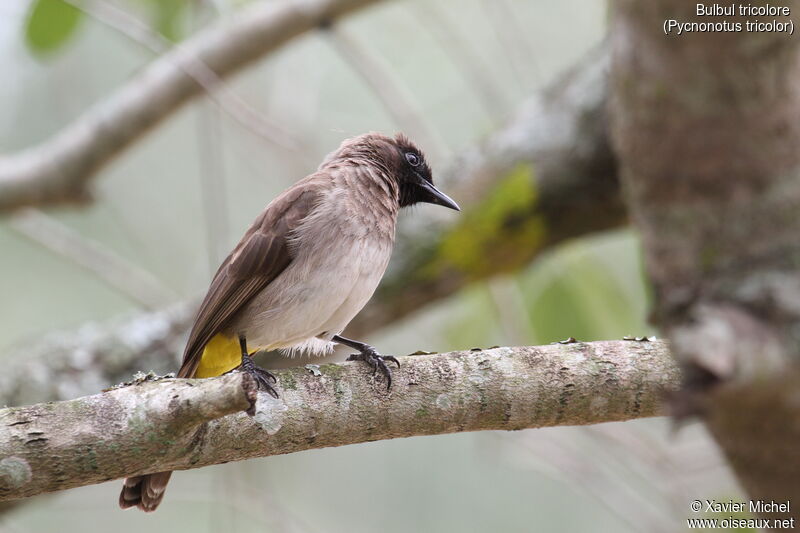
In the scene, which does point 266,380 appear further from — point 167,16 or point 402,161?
point 167,16

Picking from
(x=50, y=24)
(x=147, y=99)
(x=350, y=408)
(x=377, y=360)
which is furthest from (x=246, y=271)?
(x=147, y=99)

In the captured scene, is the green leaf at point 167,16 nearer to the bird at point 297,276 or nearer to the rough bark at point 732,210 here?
the bird at point 297,276

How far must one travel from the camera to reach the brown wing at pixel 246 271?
3574 millimetres

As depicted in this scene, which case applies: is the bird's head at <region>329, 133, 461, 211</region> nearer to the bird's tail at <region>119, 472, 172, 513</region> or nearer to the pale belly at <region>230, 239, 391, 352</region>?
the pale belly at <region>230, 239, 391, 352</region>

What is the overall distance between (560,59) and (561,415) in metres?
5.76

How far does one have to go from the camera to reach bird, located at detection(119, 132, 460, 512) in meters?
3.55

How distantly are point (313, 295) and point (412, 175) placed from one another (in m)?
1.13

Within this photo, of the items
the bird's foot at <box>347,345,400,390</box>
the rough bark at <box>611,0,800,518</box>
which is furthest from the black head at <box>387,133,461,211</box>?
the rough bark at <box>611,0,800,518</box>

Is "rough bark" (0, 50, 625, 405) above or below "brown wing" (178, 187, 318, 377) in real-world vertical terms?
above

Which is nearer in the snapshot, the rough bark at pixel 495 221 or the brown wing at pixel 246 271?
the brown wing at pixel 246 271

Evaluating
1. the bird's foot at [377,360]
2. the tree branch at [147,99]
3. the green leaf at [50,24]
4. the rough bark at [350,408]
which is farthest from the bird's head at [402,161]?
the rough bark at [350,408]

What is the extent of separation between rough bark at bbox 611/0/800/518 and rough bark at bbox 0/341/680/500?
42.4 inches

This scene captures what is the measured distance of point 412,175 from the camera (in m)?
4.43

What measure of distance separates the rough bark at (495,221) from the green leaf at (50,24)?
1472mm
